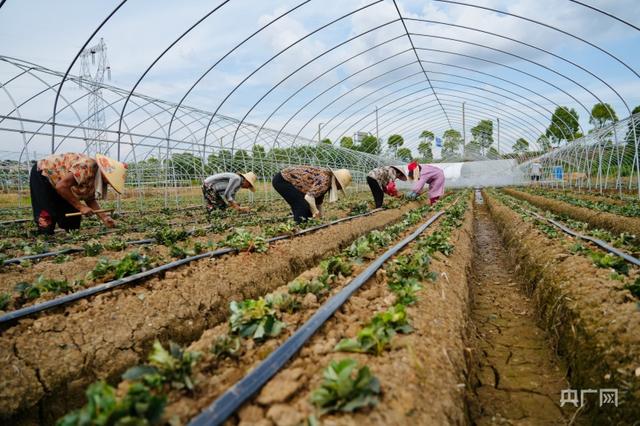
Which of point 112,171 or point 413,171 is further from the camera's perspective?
point 413,171

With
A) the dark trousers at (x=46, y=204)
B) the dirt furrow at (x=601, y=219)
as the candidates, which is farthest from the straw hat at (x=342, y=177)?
the dirt furrow at (x=601, y=219)

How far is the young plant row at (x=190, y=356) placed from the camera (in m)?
1.64

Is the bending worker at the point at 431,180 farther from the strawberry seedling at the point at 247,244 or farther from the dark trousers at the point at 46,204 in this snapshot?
the dark trousers at the point at 46,204

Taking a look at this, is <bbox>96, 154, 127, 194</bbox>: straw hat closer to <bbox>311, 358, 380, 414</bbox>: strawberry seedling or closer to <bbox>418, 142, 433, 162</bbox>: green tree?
<bbox>311, 358, 380, 414</bbox>: strawberry seedling

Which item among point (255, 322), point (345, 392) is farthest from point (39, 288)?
point (345, 392)

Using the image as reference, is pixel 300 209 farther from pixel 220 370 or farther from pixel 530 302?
pixel 220 370

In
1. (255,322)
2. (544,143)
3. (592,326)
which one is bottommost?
(592,326)

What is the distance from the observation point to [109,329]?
136 inches

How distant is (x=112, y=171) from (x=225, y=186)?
5.56m

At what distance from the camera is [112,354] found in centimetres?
325

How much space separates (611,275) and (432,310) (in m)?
2.05

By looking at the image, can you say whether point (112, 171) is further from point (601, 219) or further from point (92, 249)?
point (601, 219)

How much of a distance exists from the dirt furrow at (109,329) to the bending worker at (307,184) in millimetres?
3054

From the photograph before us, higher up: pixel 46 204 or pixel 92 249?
pixel 46 204
